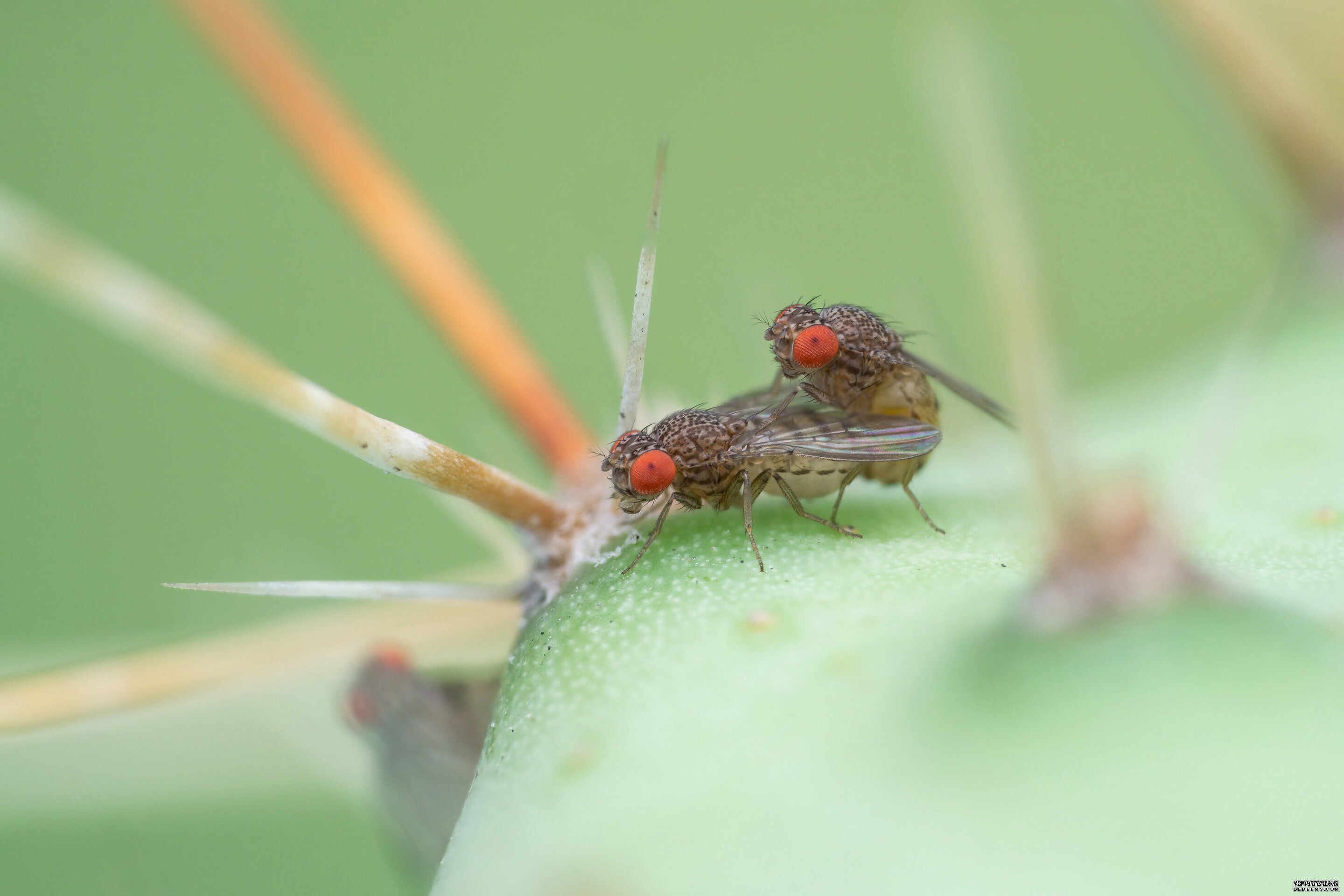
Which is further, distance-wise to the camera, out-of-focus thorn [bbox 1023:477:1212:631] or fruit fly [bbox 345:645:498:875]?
fruit fly [bbox 345:645:498:875]

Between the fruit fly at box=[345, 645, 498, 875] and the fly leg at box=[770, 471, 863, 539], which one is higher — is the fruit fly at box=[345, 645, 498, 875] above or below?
below

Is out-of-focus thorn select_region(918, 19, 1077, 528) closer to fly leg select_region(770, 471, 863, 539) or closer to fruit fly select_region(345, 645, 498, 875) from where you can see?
fly leg select_region(770, 471, 863, 539)

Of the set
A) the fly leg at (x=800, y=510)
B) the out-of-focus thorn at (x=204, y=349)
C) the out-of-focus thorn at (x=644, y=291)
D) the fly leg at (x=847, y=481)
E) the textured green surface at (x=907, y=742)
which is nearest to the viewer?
the textured green surface at (x=907, y=742)

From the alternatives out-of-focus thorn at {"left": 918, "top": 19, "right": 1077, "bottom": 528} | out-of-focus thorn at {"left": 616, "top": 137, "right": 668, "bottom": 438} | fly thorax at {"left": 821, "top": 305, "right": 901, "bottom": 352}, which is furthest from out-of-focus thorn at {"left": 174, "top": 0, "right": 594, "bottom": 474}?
out-of-focus thorn at {"left": 918, "top": 19, "right": 1077, "bottom": 528}

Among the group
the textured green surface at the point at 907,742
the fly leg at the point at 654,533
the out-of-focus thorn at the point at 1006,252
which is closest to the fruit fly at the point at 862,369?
the fly leg at the point at 654,533

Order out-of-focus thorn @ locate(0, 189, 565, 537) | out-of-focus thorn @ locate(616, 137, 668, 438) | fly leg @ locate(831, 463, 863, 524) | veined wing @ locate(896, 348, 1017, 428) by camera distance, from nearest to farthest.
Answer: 1. out-of-focus thorn @ locate(0, 189, 565, 537)
2. out-of-focus thorn @ locate(616, 137, 668, 438)
3. fly leg @ locate(831, 463, 863, 524)
4. veined wing @ locate(896, 348, 1017, 428)

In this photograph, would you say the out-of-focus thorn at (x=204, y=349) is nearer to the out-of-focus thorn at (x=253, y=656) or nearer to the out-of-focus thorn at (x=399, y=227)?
the out-of-focus thorn at (x=253, y=656)

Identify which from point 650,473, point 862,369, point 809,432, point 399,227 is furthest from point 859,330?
point 399,227
